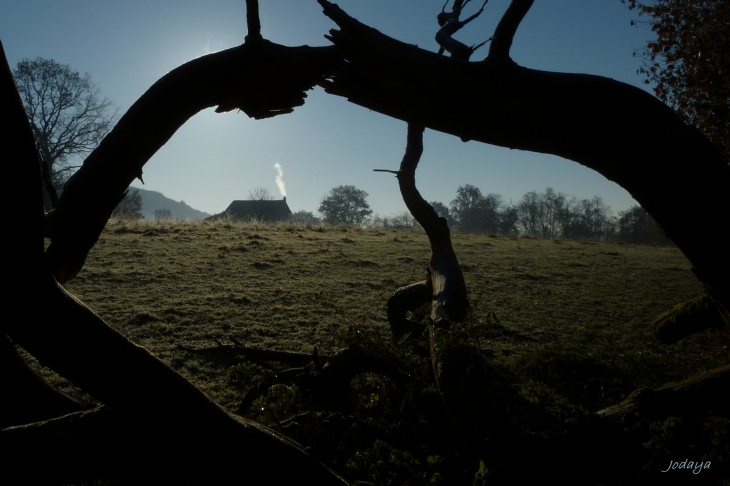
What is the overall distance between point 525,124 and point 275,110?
4.39ft

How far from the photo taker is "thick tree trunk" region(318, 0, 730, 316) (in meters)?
2.55

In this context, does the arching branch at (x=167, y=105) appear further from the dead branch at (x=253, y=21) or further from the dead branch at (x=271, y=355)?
the dead branch at (x=271, y=355)

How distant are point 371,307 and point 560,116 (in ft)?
17.3

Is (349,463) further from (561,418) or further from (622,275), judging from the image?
(622,275)

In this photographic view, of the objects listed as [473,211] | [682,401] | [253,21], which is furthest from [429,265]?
[473,211]

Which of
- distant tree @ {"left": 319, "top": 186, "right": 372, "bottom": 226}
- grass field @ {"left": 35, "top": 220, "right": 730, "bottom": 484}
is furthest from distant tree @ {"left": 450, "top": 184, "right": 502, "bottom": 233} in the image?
grass field @ {"left": 35, "top": 220, "right": 730, "bottom": 484}

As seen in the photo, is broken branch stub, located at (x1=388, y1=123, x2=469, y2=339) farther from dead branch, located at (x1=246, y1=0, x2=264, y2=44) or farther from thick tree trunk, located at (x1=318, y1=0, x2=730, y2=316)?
dead branch, located at (x1=246, y1=0, x2=264, y2=44)

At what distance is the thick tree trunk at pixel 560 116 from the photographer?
255cm

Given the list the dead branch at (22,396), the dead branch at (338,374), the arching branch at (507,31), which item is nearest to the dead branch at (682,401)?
the dead branch at (338,374)

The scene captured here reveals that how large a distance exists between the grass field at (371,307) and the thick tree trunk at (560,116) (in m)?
1.28

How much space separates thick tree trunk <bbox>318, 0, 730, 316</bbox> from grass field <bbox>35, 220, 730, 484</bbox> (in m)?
1.28

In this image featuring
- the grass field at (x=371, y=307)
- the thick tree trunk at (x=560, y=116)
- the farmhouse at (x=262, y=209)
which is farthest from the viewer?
the farmhouse at (x=262, y=209)

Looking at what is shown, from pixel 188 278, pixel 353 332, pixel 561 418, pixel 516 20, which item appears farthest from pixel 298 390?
pixel 188 278

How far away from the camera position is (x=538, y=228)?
82125mm
